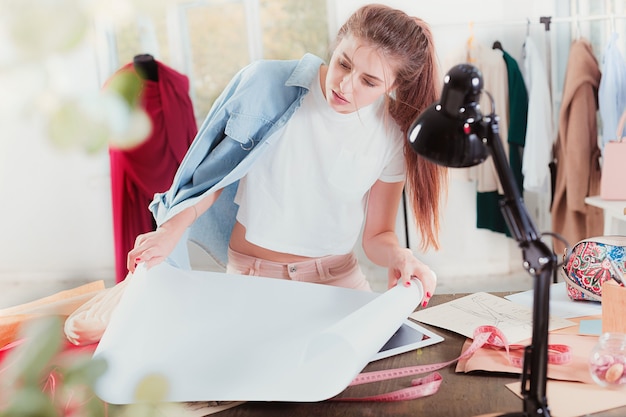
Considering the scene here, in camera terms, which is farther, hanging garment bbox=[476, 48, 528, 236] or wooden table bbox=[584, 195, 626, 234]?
hanging garment bbox=[476, 48, 528, 236]

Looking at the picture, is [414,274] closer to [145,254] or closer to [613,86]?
[145,254]

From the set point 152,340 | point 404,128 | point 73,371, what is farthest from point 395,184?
point 73,371

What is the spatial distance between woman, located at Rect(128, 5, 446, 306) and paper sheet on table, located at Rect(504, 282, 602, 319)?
0.77 feet

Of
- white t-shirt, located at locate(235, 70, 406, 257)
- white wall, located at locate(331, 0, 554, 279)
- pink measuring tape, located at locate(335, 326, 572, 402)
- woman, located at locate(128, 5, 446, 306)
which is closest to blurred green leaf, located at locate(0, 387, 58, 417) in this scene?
pink measuring tape, located at locate(335, 326, 572, 402)

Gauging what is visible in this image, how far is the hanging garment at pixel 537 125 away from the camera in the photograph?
11.4ft

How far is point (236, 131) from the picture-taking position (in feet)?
4.67

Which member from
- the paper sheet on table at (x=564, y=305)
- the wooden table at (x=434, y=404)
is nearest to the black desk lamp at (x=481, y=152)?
the wooden table at (x=434, y=404)

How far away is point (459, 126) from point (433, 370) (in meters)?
0.52

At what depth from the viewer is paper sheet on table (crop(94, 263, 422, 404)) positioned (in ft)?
3.31

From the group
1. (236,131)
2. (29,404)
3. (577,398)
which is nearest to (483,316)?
(577,398)

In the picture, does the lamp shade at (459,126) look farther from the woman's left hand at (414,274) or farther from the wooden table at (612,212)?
the wooden table at (612,212)

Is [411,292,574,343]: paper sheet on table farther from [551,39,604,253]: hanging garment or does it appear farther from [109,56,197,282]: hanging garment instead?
[109,56,197,282]: hanging garment

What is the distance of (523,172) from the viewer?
355 cm

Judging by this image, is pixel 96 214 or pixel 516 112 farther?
pixel 96 214
